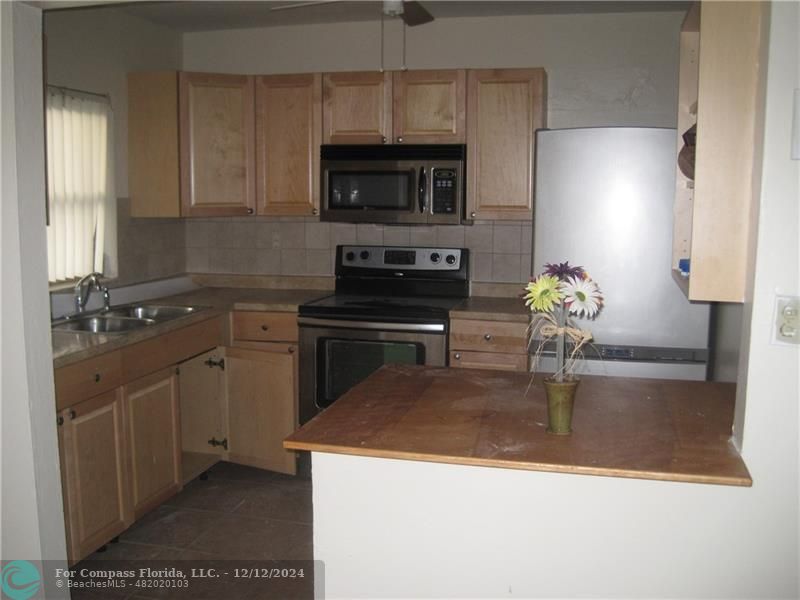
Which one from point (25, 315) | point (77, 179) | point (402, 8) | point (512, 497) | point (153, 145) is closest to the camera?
point (512, 497)

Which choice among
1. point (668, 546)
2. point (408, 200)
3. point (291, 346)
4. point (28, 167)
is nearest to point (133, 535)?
point (291, 346)

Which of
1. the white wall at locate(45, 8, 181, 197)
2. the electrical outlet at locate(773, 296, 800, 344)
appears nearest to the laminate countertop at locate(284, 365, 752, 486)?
the electrical outlet at locate(773, 296, 800, 344)

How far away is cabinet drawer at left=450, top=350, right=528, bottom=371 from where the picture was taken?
11.7 ft

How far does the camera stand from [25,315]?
215 cm

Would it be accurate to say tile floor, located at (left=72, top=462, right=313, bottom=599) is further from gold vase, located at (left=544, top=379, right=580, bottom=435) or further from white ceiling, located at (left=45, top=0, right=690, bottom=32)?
white ceiling, located at (left=45, top=0, right=690, bottom=32)

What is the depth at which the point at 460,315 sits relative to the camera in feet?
11.8

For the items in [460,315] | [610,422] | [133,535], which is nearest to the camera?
[610,422]


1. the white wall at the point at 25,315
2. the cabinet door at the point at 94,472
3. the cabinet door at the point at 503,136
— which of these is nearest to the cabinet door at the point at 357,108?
the cabinet door at the point at 503,136

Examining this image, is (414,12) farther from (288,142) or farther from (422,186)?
(288,142)

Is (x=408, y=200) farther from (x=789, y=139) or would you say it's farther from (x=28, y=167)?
(x=789, y=139)

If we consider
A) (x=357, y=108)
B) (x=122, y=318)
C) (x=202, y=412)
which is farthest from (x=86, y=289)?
(x=357, y=108)

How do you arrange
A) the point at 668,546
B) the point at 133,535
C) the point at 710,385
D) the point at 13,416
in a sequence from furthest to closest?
the point at 133,535
the point at 710,385
the point at 13,416
the point at 668,546

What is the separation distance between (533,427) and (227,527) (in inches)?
72.8

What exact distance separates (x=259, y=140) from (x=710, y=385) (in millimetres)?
2614
